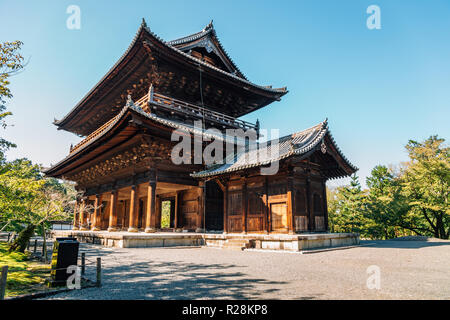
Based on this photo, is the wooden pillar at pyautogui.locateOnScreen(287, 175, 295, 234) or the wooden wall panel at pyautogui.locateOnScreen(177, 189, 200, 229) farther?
the wooden wall panel at pyautogui.locateOnScreen(177, 189, 200, 229)

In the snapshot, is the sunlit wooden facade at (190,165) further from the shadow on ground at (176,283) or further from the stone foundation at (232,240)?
the shadow on ground at (176,283)

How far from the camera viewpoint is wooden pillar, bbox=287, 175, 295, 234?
11.3 m

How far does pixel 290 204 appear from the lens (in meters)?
11.6

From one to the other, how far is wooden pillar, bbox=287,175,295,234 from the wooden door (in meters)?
0.37

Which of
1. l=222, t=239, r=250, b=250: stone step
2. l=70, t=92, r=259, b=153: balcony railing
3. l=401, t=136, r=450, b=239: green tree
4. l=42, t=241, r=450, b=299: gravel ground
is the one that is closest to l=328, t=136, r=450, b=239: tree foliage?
l=401, t=136, r=450, b=239: green tree

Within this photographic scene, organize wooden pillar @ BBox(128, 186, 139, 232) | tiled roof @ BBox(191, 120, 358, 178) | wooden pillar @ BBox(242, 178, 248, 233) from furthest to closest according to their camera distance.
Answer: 1. wooden pillar @ BBox(128, 186, 139, 232)
2. wooden pillar @ BBox(242, 178, 248, 233)
3. tiled roof @ BBox(191, 120, 358, 178)

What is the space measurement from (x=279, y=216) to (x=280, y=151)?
3260mm

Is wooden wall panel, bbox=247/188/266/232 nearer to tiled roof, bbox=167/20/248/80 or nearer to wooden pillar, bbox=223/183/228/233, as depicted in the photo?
wooden pillar, bbox=223/183/228/233

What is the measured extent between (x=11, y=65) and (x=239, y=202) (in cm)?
1063

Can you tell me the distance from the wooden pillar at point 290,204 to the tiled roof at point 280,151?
4.30 feet

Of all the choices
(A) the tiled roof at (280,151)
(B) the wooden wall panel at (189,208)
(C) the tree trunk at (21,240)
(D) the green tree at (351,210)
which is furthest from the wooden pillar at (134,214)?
(D) the green tree at (351,210)

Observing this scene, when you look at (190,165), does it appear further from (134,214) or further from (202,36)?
(202,36)

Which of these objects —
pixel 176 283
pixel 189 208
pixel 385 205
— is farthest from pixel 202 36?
pixel 385 205
